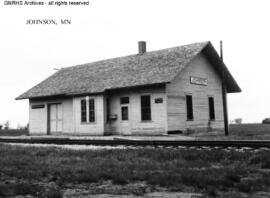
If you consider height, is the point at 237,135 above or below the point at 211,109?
below

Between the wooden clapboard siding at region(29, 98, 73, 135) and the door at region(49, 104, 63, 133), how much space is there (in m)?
0.30

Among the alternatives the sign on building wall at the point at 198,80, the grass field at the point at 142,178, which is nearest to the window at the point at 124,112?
the sign on building wall at the point at 198,80

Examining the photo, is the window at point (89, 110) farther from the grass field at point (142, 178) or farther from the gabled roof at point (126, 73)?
the grass field at point (142, 178)

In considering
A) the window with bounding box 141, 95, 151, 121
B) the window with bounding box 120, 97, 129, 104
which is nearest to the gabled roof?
the window with bounding box 120, 97, 129, 104

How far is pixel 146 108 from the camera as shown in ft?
69.7

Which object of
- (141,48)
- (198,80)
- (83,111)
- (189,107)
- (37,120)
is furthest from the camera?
(37,120)

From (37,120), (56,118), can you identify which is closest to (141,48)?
(56,118)

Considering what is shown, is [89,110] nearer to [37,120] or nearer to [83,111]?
[83,111]

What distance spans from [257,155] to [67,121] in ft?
59.5

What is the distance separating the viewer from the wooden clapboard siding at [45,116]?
25.0m

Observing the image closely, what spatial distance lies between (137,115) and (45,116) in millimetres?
8014

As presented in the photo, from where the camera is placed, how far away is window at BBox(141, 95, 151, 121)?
69.3 feet

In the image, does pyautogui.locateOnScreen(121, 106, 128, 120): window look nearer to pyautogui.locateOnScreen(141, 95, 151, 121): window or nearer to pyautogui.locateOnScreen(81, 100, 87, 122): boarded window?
pyautogui.locateOnScreen(141, 95, 151, 121): window

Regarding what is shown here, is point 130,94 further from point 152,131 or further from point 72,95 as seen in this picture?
point 72,95
